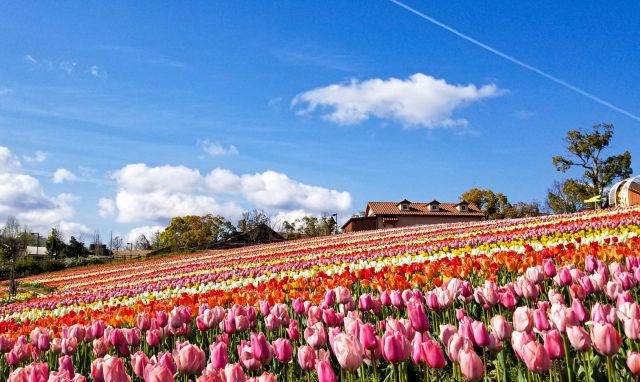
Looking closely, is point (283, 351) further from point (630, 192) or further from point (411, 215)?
point (411, 215)

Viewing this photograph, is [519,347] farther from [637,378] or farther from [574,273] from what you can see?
[574,273]

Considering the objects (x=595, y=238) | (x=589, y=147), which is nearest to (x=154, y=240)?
Answer: (x=589, y=147)

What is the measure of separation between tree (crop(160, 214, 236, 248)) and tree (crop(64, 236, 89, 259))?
15.6 meters

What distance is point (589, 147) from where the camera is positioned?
57188mm

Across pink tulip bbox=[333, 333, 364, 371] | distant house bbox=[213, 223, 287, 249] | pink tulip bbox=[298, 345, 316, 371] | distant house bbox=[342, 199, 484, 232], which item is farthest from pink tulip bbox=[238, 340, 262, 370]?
distant house bbox=[342, 199, 484, 232]

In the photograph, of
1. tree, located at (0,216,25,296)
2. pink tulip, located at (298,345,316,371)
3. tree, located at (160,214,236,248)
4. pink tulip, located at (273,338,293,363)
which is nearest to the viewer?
pink tulip, located at (298,345,316,371)

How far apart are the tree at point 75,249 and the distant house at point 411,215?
42.1 metres

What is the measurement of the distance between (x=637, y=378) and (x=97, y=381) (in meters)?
2.61

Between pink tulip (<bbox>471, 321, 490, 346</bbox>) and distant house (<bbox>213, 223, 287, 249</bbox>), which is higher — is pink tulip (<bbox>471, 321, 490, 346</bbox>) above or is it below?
below

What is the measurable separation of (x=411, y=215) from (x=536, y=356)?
65.7m

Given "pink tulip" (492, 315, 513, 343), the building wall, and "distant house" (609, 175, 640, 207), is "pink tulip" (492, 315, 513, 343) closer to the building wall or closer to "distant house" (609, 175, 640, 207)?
"distant house" (609, 175, 640, 207)

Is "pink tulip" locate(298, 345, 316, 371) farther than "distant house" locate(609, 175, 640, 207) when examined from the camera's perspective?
No

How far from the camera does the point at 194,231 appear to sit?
68.9m

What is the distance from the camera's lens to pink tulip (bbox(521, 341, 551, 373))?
2.15 metres
